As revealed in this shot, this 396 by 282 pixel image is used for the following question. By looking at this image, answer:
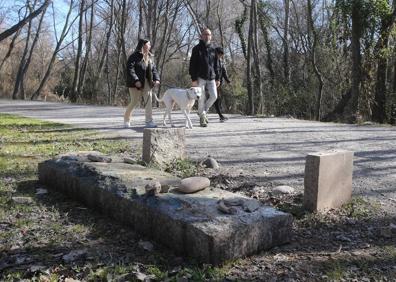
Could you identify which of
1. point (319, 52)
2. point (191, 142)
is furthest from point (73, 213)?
point (319, 52)

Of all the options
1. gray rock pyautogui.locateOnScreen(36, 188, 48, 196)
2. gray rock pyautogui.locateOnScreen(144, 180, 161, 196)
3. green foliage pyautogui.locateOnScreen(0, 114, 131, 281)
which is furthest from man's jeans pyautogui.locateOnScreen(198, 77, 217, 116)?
gray rock pyautogui.locateOnScreen(144, 180, 161, 196)

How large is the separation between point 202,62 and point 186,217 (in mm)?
7293

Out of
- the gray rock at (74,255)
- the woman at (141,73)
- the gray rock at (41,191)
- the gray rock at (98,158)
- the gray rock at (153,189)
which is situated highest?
the woman at (141,73)

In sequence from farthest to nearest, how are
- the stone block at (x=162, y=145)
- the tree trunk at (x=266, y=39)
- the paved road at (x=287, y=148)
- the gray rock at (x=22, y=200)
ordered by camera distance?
the tree trunk at (x=266, y=39)
the stone block at (x=162, y=145)
the paved road at (x=287, y=148)
the gray rock at (x=22, y=200)

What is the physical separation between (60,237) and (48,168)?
1845 millimetres

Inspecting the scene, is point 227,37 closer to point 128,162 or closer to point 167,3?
point 167,3

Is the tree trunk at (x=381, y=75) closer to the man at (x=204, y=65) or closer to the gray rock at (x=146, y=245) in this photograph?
the man at (x=204, y=65)

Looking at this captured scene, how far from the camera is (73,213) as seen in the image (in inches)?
181

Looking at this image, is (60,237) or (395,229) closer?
(60,237)

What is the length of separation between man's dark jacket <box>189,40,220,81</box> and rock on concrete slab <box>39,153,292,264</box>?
5.91 meters

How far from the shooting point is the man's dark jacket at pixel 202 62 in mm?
10523

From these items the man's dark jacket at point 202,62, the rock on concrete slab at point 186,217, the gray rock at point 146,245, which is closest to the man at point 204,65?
the man's dark jacket at point 202,62

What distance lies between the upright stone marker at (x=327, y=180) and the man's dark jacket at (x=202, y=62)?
6.17 m

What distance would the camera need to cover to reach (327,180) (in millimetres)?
4504
